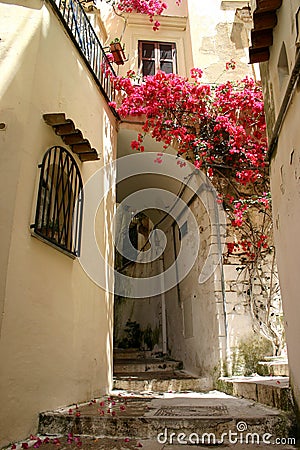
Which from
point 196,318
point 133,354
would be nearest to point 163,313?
point 133,354

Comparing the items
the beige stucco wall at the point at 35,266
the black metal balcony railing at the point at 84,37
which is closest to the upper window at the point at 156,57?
the black metal balcony railing at the point at 84,37

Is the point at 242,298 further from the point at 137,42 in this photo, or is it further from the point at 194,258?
the point at 137,42

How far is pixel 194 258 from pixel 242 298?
4.43 ft

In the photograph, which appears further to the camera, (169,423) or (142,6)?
(142,6)

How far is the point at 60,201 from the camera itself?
137 inches

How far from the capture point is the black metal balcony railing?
3932 mm

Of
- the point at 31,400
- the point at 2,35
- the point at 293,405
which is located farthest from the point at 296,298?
the point at 2,35

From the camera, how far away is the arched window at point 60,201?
119 inches

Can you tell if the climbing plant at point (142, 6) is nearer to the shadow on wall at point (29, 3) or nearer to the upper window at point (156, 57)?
the upper window at point (156, 57)

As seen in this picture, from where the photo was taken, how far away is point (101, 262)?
14.1 ft

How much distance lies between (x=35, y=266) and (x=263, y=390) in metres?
2.35

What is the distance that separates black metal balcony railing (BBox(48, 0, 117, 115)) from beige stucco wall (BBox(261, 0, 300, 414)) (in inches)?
86.6

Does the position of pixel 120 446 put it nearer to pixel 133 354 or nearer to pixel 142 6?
pixel 133 354

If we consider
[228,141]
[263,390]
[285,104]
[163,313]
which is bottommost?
[263,390]
